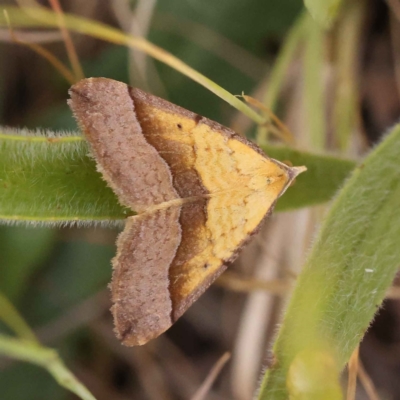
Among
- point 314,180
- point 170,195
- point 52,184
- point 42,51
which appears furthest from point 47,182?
point 314,180

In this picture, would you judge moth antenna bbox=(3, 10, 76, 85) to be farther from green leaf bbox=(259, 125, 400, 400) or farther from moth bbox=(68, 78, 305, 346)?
green leaf bbox=(259, 125, 400, 400)

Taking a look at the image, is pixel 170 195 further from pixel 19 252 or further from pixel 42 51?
pixel 19 252

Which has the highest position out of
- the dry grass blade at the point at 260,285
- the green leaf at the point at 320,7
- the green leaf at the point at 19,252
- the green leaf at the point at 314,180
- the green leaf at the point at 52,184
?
the green leaf at the point at 320,7

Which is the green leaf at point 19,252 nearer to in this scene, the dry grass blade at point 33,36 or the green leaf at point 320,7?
the dry grass blade at point 33,36

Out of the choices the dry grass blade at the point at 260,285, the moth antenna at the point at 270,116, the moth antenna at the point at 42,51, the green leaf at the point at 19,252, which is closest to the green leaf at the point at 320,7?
the moth antenna at the point at 270,116

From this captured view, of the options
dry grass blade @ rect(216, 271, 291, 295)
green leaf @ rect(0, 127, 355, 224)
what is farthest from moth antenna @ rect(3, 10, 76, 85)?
dry grass blade @ rect(216, 271, 291, 295)
